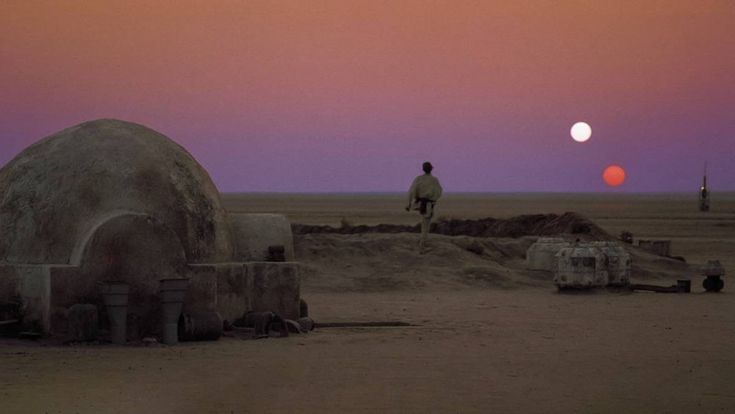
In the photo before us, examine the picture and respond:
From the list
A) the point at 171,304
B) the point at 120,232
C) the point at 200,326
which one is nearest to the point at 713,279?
the point at 200,326

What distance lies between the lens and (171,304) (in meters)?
12.7

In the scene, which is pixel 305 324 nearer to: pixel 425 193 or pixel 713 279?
pixel 425 193

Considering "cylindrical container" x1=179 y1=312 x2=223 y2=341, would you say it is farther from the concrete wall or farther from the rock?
the rock

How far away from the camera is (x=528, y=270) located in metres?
23.0

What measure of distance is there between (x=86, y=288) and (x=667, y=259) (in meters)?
16.2

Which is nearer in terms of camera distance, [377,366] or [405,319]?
[377,366]

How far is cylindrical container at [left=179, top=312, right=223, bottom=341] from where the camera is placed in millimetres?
12883

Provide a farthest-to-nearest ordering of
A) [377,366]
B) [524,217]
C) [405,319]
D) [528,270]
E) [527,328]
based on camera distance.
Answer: [524,217] < [528,270] < [405,319] < [527,328] < [377,366]

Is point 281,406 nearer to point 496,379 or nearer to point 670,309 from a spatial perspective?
point 496,379

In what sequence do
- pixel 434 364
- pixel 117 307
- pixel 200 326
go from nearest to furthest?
pixel 434 364, pixel 117 307, pixel 200 326

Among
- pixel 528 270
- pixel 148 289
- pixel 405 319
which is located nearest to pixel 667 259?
pixel 528 270

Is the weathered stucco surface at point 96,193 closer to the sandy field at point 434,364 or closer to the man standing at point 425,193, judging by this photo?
the sandy field at point 434,364

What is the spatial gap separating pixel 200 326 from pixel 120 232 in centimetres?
133

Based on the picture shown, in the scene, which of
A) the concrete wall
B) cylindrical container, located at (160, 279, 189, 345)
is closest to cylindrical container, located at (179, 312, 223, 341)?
cylindrical container, located at (160, 279, 189, 345)
